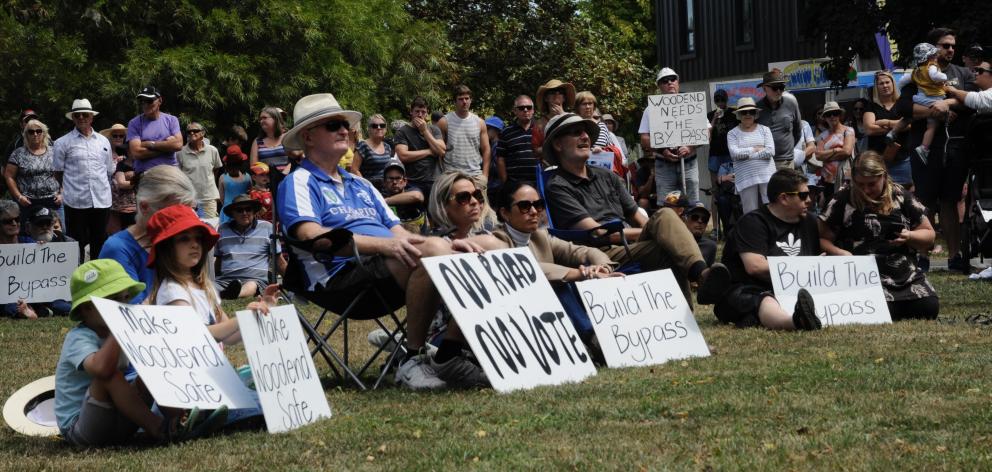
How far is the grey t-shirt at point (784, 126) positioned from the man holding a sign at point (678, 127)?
729 millimetres

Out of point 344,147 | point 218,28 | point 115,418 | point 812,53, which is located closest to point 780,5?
point 812,53

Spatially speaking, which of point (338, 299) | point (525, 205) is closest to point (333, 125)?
point (338, 299)

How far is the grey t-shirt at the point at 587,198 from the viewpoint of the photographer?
905 centimetres

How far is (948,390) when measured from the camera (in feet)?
19.9

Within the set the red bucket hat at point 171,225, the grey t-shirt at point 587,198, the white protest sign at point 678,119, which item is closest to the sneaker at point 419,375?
the red bucket hat at point 171,225

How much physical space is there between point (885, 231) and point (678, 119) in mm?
6754

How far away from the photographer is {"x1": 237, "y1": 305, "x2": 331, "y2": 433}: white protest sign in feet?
18.9

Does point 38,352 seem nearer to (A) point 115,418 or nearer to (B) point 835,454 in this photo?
(A) point 115,418

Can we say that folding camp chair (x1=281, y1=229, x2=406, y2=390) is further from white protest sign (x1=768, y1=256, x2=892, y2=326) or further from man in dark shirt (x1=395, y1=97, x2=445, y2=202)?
man in dark shirt (x1=395, y1=97, x2=445, y2=202)

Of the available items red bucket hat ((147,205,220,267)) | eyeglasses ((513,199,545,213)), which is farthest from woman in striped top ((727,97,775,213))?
red bucket hat ((147,205,220,267))

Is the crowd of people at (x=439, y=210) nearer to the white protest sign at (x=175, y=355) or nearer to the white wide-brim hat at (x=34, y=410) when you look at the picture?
the white protest sign at (x=175, y=355)

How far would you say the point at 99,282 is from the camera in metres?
5.55

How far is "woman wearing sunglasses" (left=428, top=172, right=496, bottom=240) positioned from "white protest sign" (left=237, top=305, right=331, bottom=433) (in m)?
1.63

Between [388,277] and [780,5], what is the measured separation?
103 ft
